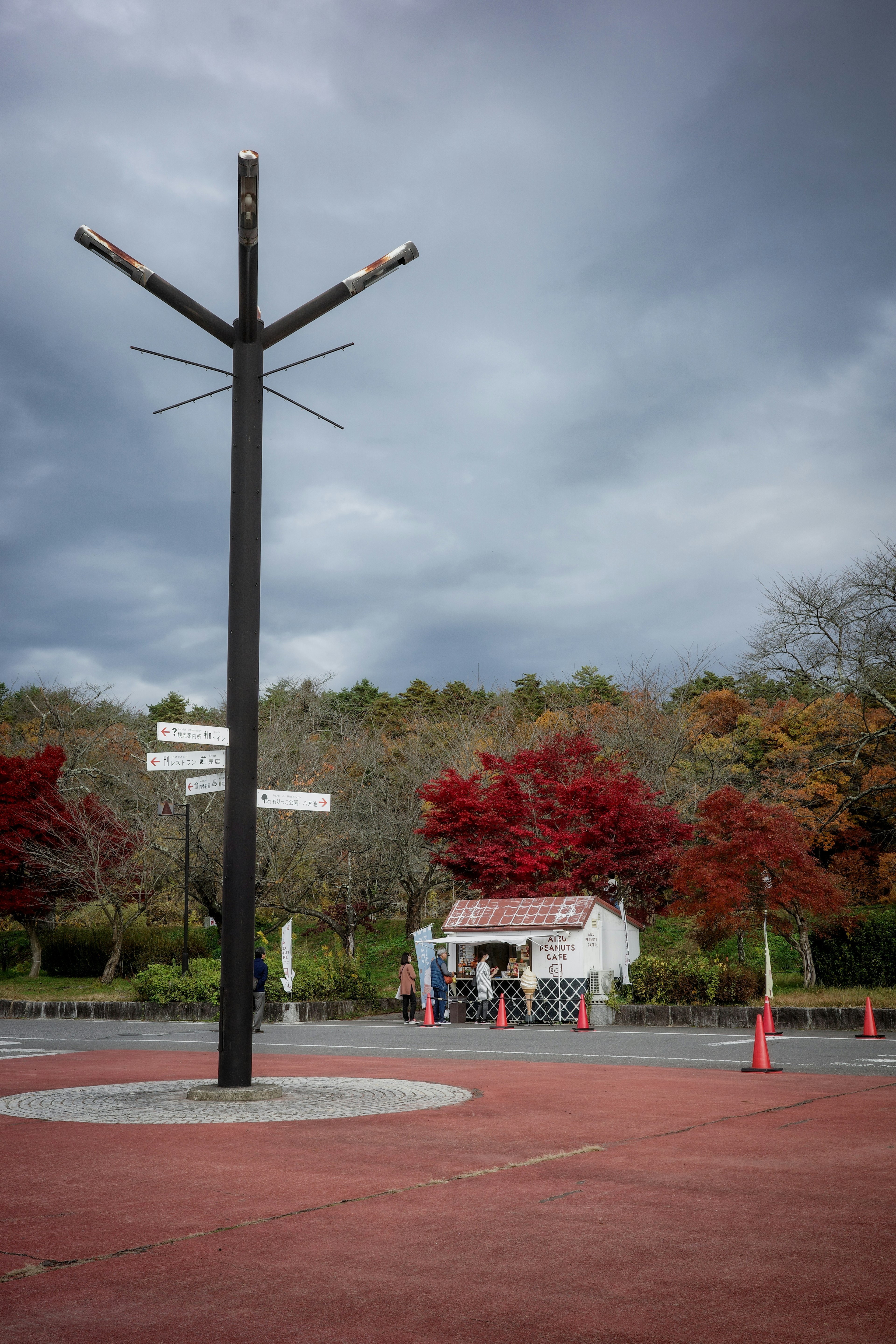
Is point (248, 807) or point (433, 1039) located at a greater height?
point (248, 807)

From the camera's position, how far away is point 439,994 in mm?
25656

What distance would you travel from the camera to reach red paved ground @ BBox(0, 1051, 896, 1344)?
3924 mm

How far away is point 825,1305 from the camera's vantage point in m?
4.07

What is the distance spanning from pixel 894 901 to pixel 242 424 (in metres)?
30.2

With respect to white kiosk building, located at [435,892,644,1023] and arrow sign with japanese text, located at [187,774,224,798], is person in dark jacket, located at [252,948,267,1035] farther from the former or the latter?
arrow sign with japanese text, located at [187,774,224,798]

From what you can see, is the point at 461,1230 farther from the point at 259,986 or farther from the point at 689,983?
the point at 689,983

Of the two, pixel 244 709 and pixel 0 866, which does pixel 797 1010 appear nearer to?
pixel 244 709

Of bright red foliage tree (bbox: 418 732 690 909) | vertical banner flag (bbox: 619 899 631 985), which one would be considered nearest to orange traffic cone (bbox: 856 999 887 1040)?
vertical banner flag (bbox: 619 899 631 985)

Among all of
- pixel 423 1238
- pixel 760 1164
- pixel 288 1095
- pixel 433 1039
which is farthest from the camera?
pixel 433 1039

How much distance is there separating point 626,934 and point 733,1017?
244 inches

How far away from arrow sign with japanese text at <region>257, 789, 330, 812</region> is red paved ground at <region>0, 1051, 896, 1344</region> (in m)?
2.63

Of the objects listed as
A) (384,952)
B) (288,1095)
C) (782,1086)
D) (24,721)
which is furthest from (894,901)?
(24,721)

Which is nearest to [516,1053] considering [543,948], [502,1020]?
[502,1020]

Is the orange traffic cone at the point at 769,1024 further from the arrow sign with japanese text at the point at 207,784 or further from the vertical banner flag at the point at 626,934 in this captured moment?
the arrow sign with japanese text at the point at 207,784
